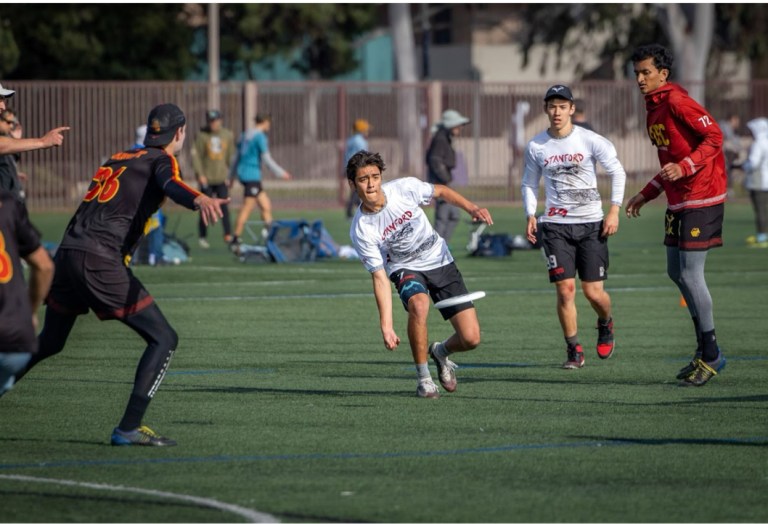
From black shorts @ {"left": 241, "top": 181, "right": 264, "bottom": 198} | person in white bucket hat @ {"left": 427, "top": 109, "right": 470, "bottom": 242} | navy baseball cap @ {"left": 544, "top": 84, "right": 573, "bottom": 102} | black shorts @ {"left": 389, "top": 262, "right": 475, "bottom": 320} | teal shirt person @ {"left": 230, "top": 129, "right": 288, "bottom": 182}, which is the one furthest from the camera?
teal shirt person @ {"left": 230, "top": 129, "right": 288, "bottom": 182}

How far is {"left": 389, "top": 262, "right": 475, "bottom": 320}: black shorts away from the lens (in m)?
9.80

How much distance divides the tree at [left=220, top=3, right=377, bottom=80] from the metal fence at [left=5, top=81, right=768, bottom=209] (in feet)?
31.9

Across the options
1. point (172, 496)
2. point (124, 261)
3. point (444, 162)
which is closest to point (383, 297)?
point (124, 261)

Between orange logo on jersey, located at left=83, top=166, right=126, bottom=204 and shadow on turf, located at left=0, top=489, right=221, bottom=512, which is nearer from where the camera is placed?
shadow on turf, located at left=0, top=489, right=221, bottom=512

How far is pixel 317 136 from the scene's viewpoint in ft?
120

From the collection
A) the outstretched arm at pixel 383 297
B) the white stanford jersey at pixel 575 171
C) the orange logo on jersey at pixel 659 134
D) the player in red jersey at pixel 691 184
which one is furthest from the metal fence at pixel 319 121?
the outstretched arm at pixel 383 297

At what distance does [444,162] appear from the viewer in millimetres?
20219

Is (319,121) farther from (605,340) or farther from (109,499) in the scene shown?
(109,499)

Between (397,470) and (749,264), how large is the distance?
533 inches

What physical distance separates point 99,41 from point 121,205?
3407 cm

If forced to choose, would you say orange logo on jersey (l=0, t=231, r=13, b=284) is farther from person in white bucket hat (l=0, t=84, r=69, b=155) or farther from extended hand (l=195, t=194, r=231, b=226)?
person in white bucket hat (l=0, t=84, r=69, b=155)

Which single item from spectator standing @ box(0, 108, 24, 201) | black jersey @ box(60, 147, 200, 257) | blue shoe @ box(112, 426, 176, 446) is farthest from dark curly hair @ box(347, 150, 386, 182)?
spectator standing @ box(0, 108, 24, 201)

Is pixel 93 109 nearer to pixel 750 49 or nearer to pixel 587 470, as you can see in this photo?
pixel 750 49

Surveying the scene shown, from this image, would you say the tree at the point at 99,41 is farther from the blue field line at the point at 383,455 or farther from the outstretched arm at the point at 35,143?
the blue field line at the point at 383,455
